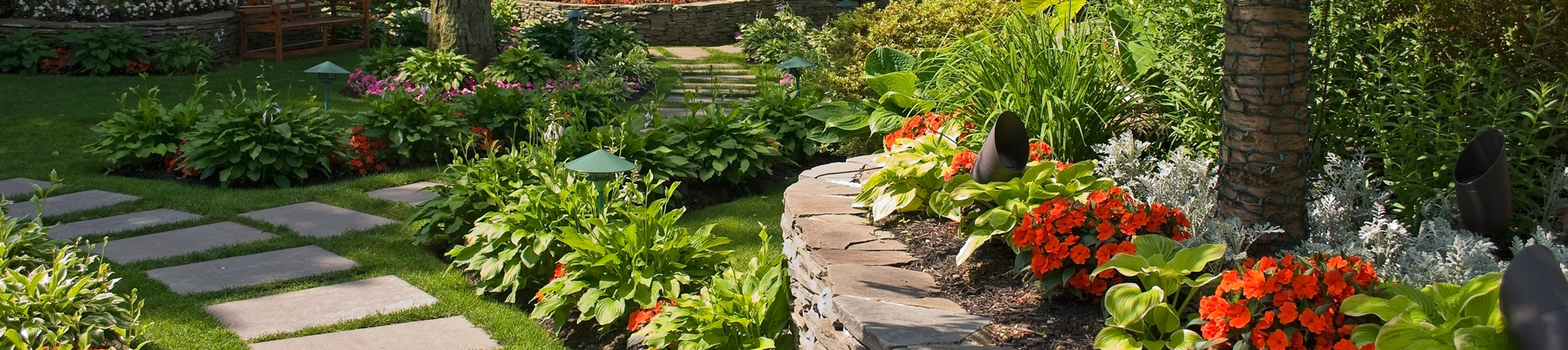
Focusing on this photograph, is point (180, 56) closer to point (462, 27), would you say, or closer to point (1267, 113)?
point (462, 27)

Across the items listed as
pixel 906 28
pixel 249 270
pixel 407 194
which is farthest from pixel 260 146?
pixel 906 28

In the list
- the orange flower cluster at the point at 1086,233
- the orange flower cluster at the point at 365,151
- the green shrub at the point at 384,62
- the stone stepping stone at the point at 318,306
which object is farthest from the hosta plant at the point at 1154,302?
the green shrub at the point at 384,62

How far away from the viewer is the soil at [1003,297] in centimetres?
254

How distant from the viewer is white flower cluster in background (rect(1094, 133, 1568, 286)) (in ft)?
8.02

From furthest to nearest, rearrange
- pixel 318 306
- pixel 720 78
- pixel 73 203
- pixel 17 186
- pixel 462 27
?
pixel 720 78
pixel 462 27
pixel 17 186
pixel 73 203
pixel 318 306

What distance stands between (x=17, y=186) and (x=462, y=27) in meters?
4.07

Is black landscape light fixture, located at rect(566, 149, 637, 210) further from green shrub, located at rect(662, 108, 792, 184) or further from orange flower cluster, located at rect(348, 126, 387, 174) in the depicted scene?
orange flower cluster, located at rect(348, 126, 387, 174)

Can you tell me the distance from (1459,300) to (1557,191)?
985mm

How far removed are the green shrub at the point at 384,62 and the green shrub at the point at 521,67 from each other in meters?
0.83

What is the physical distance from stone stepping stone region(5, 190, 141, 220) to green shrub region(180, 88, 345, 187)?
1.38 ft

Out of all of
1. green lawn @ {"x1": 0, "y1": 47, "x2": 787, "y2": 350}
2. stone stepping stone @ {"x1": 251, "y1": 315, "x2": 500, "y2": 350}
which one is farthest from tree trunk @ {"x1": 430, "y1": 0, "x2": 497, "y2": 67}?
stone stepping stone @ {"x1": 251, "y1": 315, "x2": 500, "y2": 350}

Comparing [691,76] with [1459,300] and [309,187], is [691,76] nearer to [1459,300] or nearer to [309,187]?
[309,187]

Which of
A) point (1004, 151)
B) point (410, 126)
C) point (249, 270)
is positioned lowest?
point (249, 270)

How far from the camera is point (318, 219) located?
5.09m
